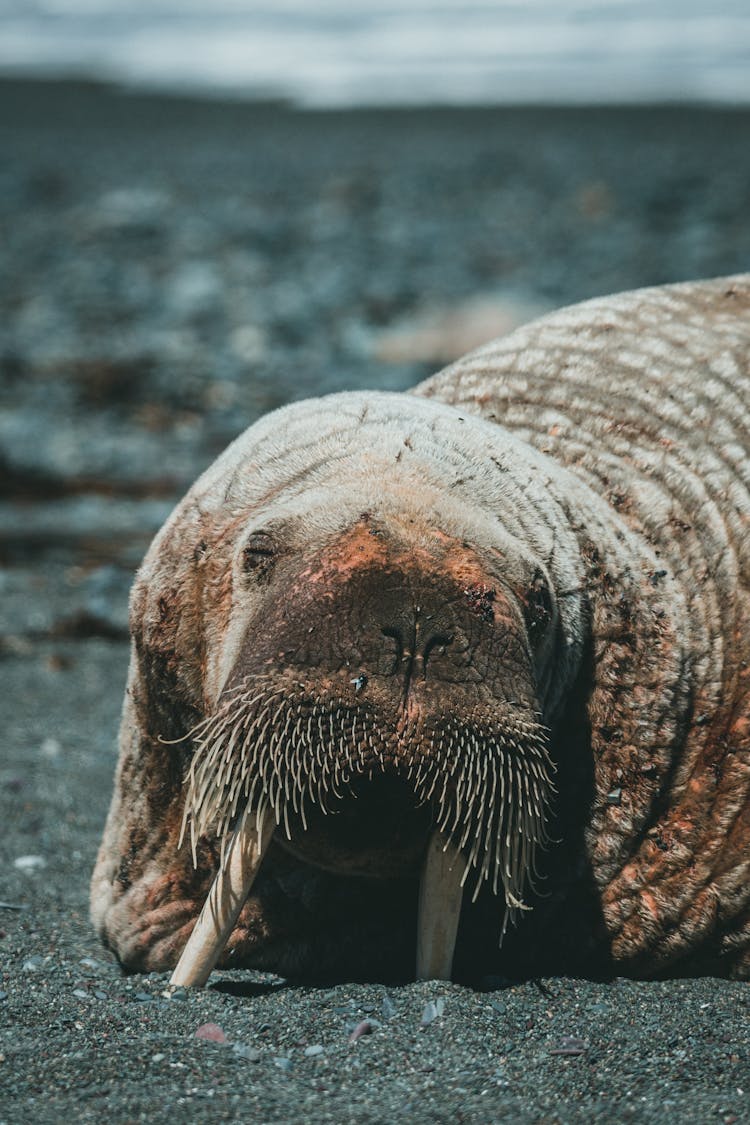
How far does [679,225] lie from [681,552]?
12475mm

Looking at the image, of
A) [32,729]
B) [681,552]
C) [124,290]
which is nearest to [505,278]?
[124,290]

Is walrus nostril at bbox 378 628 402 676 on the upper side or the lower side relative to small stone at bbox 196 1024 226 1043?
upper

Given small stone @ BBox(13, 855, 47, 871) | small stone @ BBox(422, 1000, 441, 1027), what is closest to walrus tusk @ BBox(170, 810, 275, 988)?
small stone @ BBox(422, 1000, 441, 1027)

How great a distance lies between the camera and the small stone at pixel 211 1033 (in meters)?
3.42

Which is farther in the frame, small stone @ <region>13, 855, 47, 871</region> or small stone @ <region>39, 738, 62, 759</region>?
small stone @ <region>39, 738, 62, 759</region>

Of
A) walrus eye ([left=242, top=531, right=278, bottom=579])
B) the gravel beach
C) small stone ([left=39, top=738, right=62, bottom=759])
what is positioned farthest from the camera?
small stone ([left=39, top=738, right=62, bottom=759])

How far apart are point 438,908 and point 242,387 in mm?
8576

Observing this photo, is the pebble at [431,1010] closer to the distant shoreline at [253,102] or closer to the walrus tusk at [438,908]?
the walrus tusk at [438,908]

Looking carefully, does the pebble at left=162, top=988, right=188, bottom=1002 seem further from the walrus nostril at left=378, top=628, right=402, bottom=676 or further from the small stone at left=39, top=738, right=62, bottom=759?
the small stone at left=39, top=738, right=62, bottom=759

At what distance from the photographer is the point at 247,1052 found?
3354mm

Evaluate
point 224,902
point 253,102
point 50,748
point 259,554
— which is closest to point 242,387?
point 50,748

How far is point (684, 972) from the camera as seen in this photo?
4.21 m

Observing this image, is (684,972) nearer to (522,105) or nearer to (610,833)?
(610,833)

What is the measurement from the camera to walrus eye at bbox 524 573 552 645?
374cm
